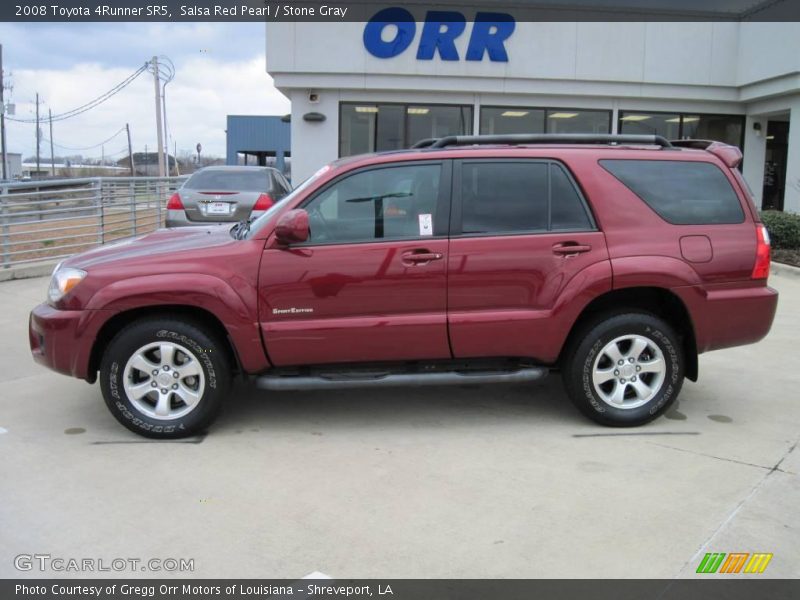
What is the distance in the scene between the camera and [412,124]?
1541 centimetres

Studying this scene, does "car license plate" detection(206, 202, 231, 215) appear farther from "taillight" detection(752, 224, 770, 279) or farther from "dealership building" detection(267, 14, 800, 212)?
"taillight" detection(752, 224, 770, 279)

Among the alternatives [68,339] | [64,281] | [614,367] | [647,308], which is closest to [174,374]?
[68,339]

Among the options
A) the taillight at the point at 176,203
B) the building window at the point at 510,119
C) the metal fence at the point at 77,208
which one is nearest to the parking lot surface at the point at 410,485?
the metal fence at the point at 77,208

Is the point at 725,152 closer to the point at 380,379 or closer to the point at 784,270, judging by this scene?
the point at 380,379

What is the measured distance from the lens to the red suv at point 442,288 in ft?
14.9

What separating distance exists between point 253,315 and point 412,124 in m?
11.6

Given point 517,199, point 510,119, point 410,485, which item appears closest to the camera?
point 410,485

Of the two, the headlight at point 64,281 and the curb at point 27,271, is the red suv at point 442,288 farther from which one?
the curb at point 27,271

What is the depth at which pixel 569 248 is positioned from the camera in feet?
15.4

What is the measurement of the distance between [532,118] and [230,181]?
7.52 m

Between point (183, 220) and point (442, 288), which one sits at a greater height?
point (183, 220)

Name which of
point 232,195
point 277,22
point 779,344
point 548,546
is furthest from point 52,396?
point 277,22

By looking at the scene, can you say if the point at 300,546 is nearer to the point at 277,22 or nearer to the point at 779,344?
the point at 779,344
